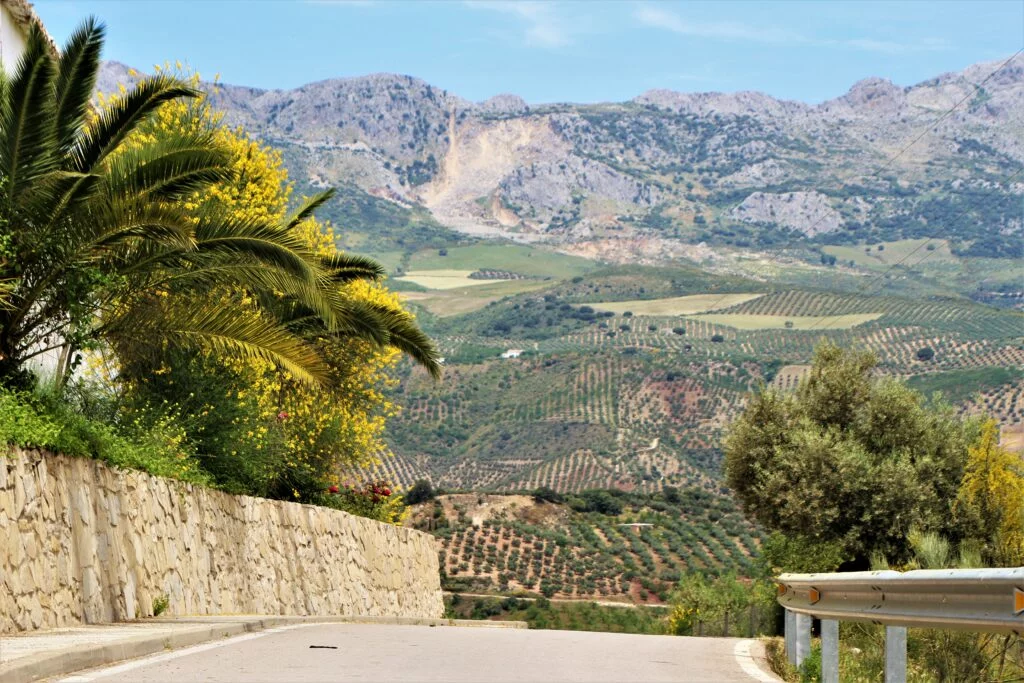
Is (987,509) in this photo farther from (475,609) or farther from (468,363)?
(468,363)

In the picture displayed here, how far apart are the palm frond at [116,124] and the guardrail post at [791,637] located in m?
A: 9.68

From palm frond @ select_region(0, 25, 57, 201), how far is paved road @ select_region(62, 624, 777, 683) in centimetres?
599

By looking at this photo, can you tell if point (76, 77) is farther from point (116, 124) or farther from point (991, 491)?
point (991, 491)

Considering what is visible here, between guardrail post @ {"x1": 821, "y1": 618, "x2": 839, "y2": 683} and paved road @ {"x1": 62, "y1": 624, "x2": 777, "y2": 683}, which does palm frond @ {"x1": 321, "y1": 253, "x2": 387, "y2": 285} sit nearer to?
paved road @ {"x1": 62, "y1": 624, "x2": 777, "y2": 683}

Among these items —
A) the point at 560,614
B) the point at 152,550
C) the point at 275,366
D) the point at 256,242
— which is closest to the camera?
the point at 152,550

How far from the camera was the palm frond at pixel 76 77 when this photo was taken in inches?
647

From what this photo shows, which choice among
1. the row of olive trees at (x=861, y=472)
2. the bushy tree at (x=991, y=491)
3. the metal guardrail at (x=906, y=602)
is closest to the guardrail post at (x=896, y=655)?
the metal guardrail at (x=906, y=602)

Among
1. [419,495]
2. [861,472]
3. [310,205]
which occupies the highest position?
[310,205]

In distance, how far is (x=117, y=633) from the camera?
12570mm

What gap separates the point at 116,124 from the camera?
55.6 feet

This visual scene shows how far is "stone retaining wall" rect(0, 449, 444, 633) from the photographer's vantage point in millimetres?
12898

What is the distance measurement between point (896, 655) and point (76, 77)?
12.4 m

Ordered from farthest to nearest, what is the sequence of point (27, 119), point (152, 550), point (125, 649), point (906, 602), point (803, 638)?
1. point (152, 550)
2. point (27, 119)
3. point (803, 638)
4. point (125, 649)
5. point (906, 602)

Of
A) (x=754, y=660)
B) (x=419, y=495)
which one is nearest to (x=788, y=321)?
(x=419, y=495)
